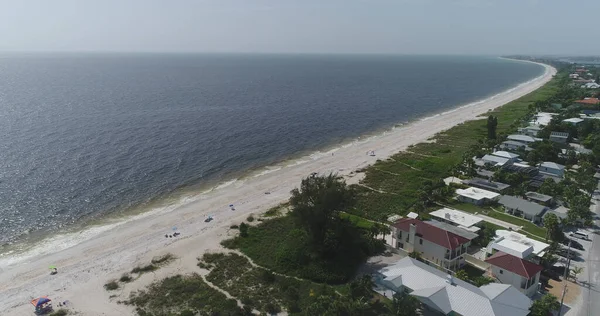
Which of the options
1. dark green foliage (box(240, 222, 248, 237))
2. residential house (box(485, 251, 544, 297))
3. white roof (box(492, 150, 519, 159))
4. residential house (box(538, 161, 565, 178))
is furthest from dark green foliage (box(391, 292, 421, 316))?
white roof (box(492, 150, 519, 159))

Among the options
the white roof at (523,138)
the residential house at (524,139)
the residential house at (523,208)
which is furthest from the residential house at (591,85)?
the residential house at (523,208)

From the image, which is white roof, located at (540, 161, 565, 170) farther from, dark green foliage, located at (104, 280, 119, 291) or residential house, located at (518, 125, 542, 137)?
dark green foliage, located at (104, 280, 119, 291)

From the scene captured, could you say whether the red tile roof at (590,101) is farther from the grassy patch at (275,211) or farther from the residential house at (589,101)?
the grassy patch at (275,211)

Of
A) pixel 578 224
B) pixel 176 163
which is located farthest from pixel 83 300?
pixel 578 224

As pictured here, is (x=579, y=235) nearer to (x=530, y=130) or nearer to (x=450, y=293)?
(x=450, y=293)

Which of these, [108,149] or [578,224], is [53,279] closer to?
[108,149]
